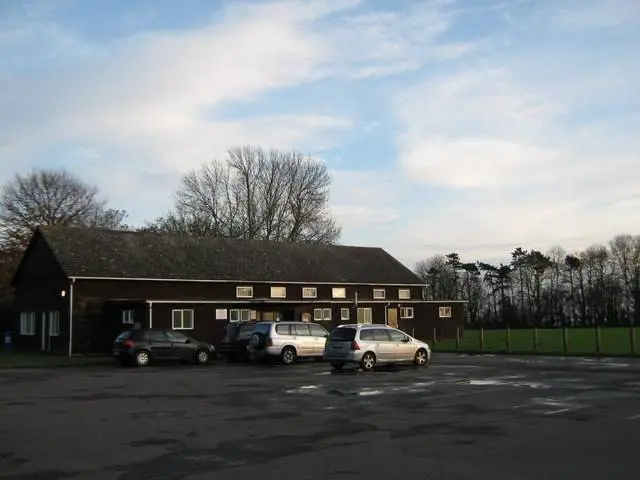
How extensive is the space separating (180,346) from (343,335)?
864 centimetres

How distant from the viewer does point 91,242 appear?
45.8 m

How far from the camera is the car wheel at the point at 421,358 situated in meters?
28.2

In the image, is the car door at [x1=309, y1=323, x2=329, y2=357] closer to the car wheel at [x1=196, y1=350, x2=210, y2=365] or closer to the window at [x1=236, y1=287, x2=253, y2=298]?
the car wheel at [x1=196, y1=350, x2=210, y2=365]

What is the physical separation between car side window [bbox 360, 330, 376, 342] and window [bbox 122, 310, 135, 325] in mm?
20364

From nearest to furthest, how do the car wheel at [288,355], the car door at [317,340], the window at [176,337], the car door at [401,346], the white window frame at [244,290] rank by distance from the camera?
the car door at [401,346], the car wheel at [288,355], the car door at [317,340], the window at [176,337], the white window frame at [244,290]

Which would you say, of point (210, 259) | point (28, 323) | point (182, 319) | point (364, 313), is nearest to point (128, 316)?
point (182, 319)

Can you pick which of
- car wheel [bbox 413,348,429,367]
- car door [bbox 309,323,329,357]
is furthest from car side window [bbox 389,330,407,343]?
car door [bbox 309,323,329,357]

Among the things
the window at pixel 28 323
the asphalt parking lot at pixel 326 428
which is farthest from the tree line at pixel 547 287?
the asphalt parking lot at pixel 326 428

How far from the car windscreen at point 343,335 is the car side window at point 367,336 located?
29cm

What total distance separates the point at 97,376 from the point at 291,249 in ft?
101

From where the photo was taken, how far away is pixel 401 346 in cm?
2773

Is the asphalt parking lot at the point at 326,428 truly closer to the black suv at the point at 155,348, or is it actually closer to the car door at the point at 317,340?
the black suv at the point at 155,348

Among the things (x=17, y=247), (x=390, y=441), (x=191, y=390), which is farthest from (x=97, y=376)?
(x=17, y=247)

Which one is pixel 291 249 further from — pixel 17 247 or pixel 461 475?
pixel 461 475
